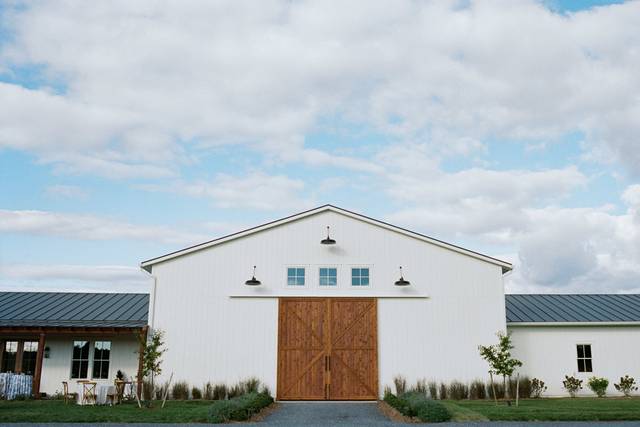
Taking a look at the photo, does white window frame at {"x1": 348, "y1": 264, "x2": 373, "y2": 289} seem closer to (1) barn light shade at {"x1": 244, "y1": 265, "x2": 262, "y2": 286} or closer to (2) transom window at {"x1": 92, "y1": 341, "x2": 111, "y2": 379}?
(1) barn light shade at {"x1": 244, "y1": 265, "x2": 262, "y2": 286}

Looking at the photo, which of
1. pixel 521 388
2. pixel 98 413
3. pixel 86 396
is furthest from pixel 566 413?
pixel 86 396

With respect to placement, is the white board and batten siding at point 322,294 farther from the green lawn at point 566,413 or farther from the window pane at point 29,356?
the window pane at point 29,356

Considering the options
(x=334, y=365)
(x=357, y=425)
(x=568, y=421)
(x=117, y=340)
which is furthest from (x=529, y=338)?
(x=117, y=340)

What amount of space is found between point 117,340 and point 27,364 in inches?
134

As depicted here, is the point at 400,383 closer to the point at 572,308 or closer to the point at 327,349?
the point at 327,349

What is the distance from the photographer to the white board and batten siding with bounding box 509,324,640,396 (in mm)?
22938

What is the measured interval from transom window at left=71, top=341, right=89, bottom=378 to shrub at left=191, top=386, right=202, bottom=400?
174 inches

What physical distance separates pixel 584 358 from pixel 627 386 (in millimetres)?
1619

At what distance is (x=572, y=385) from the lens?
22.6 metres

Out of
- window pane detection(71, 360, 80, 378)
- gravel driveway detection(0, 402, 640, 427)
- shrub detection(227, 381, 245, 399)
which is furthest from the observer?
window pane detection(71, 360, 80, 378)

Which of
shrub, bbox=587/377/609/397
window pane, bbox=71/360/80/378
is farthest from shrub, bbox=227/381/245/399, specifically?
shrub, bbox=587/377/609/397

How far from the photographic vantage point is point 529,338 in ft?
76.4

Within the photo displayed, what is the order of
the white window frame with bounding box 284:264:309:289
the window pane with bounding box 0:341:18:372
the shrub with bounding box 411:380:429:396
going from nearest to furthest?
the shrub with bounding box 411:380:429:396, the white window frame with bounding box 284:264:309:289, the window pane with bounding box 0:341:18:372

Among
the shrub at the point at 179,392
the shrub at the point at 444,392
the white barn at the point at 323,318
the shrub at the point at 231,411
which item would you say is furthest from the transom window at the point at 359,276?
the shrub at the point at 231,411
